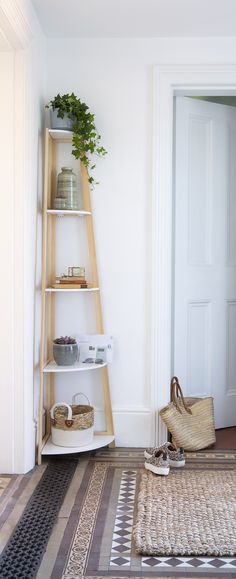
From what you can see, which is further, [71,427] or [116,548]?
[71,427]

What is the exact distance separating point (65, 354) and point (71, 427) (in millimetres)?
397

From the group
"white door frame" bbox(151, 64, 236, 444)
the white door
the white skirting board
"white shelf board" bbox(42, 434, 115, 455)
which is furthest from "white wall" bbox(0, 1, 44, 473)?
the white door

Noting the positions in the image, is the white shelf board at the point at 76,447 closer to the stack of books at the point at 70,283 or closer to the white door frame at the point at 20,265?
the white door frame at the point at 20,265

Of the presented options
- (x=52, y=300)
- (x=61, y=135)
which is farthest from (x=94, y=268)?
(x=61, y=135)

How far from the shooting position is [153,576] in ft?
7.97

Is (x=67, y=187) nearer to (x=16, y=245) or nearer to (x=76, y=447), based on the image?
(x=16, y=245)

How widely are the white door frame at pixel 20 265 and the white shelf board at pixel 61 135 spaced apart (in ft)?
0.98

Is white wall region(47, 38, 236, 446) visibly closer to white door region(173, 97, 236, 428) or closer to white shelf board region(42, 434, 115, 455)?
white shelf board region(42, 434, 115, 455)

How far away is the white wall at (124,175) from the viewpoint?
3.96 metres

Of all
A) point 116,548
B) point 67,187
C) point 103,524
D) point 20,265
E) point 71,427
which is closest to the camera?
point 116,548

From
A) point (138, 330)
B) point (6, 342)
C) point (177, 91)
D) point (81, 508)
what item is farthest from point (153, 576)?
point (177, 91)

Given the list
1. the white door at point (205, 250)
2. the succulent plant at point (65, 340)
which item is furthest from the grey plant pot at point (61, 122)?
the succulent plant at point (65, 340)

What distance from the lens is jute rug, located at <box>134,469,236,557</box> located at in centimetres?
261

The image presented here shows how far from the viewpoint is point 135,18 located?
3631mm
